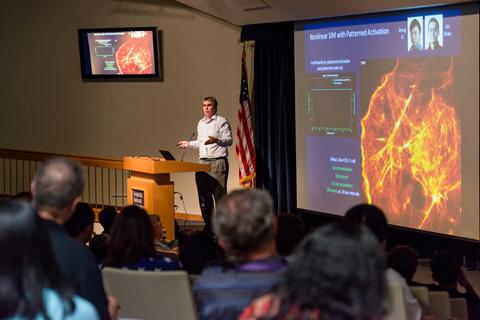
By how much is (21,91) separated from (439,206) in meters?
6.46

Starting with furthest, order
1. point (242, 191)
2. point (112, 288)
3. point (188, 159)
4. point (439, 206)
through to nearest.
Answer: point (188, 159)
point (439, 206)
point (112, 288)
point (242, 191)

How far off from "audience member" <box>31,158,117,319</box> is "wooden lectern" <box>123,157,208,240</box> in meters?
4.87

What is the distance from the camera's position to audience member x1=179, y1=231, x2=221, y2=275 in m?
3.91

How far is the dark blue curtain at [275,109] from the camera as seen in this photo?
8.66 metres

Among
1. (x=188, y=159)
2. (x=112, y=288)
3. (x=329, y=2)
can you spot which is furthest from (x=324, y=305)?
(x=188, y=159)

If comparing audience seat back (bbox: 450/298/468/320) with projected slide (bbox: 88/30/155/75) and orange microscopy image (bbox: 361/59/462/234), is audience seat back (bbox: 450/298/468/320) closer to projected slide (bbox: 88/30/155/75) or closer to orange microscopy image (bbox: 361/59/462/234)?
orange microscopy image (bbox: 361/59/462/234)

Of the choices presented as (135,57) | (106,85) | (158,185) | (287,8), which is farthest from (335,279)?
(106,85)

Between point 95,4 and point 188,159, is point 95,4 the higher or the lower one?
the higher one

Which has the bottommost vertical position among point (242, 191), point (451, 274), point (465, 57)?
point (451, 274)

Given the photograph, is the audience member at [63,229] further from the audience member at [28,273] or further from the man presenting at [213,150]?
Result: the man presenting at [213,150]

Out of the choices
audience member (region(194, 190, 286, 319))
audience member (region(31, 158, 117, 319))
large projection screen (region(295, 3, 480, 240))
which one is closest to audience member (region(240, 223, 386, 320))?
audience member (region(194, 190, 286, 319))

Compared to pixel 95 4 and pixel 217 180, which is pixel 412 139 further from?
pixel 95 4

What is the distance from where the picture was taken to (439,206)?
Answer: 267 inches

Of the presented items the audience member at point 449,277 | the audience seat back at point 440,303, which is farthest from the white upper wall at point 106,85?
the audience seat back at point 440,303
